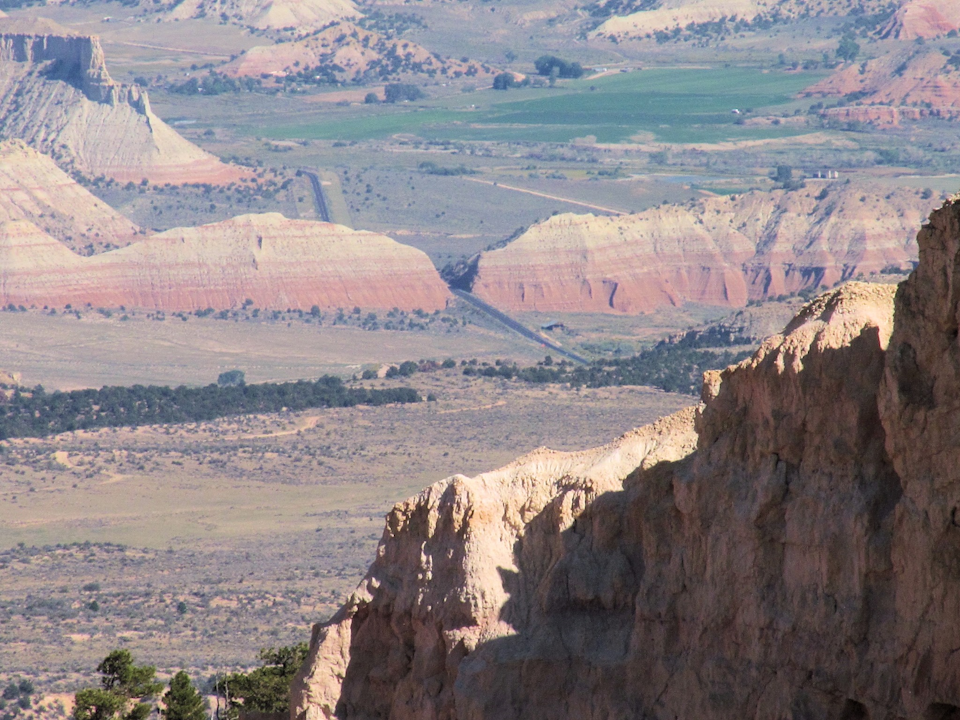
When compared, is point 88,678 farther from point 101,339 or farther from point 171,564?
point 101,339

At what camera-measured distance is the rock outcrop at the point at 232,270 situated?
146 meters

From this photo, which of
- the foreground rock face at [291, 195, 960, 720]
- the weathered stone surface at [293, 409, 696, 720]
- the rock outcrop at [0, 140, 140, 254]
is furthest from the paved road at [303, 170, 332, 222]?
the foreground rock face at [291, 195, 960, 720]

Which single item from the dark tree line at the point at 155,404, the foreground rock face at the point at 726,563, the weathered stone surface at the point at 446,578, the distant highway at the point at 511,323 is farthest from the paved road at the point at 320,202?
the foreground rock face at the point at 726,563

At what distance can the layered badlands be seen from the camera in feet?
487

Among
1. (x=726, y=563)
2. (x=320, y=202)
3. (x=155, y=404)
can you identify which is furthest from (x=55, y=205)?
(x=726, y=563)

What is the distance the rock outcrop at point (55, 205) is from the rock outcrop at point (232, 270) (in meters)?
11.9

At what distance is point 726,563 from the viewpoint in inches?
749

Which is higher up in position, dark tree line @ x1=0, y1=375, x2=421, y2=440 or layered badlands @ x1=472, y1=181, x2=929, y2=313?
layered badlands @ x1=472, y1=181, x2=929, y2=313

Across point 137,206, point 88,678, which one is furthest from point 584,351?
point 88,678

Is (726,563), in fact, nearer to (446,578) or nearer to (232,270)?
(446,578)

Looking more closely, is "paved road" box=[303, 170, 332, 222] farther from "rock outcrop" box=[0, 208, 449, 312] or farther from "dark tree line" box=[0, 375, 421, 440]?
"dark tree line" box=[0, 375, 421, 440]

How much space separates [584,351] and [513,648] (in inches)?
4385

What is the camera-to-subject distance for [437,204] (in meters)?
189

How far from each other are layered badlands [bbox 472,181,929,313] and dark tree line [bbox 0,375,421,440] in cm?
4596
